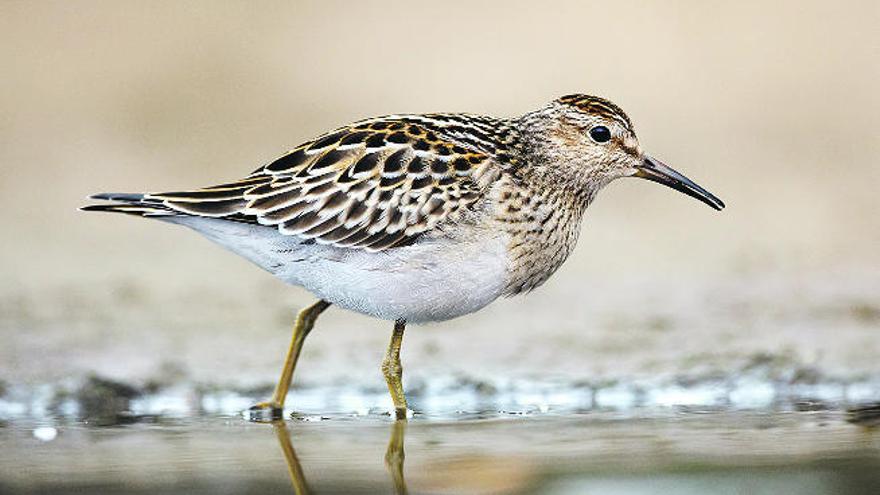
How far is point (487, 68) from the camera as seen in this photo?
14922 mm

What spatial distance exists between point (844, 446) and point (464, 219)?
2.07 meters

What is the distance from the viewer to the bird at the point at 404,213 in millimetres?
8078

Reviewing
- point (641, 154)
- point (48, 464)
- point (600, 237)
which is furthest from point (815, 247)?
point (48, 464)

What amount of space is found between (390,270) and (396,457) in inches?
46.3

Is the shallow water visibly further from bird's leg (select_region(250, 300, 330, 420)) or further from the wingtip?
the wingtip

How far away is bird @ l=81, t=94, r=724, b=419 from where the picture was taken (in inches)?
318

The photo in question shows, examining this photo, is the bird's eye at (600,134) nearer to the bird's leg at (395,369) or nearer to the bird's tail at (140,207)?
the bird's leg at (395,369)

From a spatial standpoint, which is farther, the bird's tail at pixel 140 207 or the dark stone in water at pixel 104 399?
the dark stone in water at pixel 104 399

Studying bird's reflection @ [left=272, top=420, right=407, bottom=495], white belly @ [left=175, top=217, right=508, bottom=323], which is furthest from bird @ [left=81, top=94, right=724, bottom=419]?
bird's reflection @ [left=272, top=420, right=407, bottom=495]

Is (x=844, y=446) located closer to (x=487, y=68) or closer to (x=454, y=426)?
(x=454, y=426)

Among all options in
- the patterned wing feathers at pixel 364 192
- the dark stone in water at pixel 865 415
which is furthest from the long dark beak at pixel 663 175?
the dark stone in water at pixel 865 415

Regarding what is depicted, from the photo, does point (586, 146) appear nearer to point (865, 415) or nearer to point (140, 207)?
point (865, 415)

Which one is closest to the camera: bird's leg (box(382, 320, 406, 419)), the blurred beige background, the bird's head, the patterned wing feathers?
the patterned wing feathers

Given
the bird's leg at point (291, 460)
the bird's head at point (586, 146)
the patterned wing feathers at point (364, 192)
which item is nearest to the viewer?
the bird's leg at point (291, 460)
